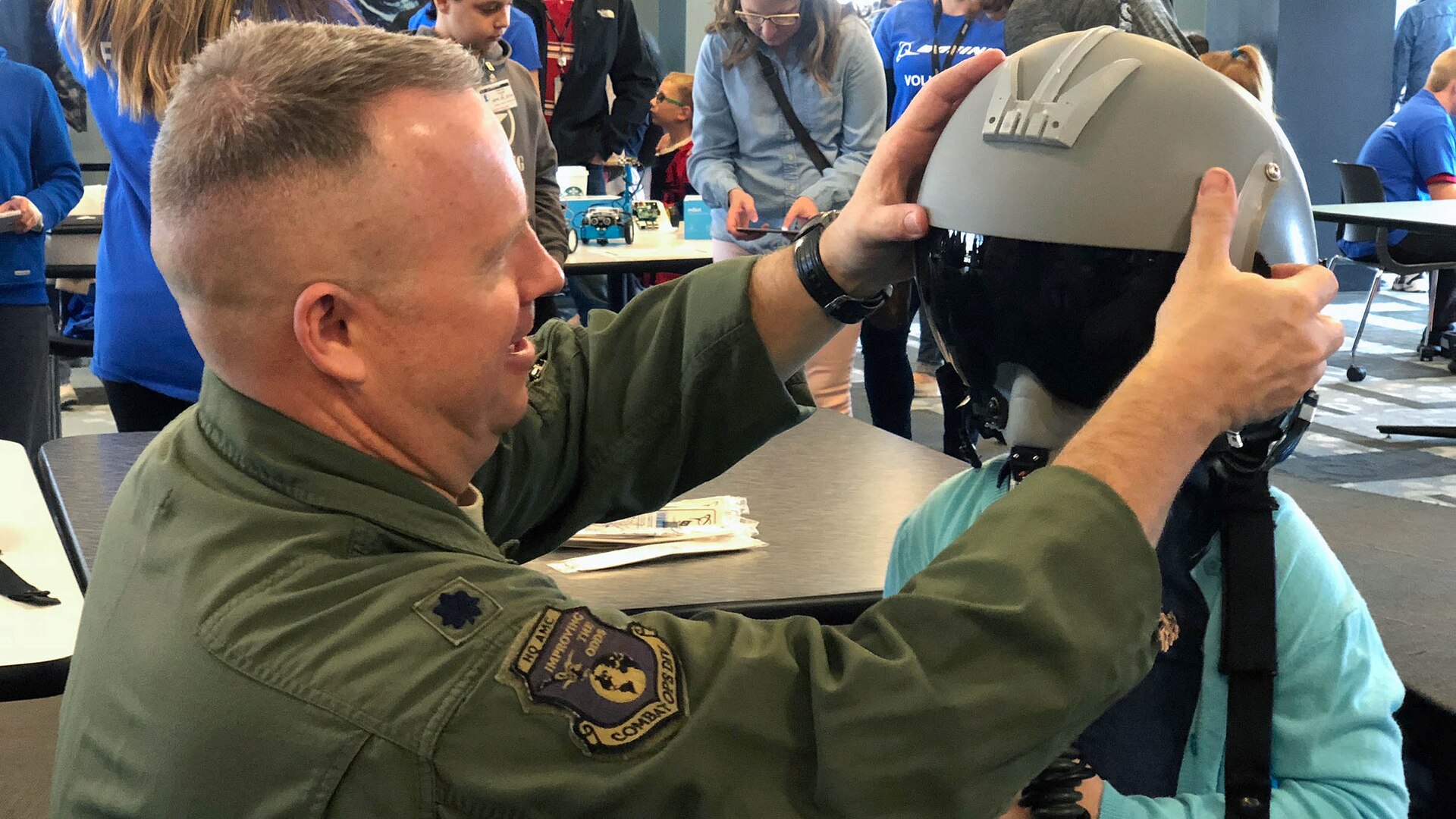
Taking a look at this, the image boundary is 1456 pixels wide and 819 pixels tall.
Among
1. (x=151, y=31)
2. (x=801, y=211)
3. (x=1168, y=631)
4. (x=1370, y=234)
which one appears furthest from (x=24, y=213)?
(x=1370, y=234)

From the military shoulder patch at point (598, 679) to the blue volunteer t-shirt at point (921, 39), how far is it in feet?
11.7

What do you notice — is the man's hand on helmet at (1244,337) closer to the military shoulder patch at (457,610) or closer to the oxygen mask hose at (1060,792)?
the oxygen mask hose at (1060,792)

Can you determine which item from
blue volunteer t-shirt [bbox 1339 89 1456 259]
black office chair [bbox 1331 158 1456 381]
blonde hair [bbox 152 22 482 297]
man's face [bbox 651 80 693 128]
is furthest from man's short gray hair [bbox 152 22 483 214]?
blue volunteer t-shirt [bbox 1339 89 1456 259]

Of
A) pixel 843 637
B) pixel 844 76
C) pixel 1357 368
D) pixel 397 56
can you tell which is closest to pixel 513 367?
pixel 397 56

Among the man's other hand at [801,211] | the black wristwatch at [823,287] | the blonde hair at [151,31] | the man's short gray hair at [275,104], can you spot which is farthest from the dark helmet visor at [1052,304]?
the man's other hand at [801,211]

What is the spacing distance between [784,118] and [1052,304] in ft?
8.62

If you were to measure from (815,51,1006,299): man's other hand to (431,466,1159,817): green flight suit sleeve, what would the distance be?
1.39 ft

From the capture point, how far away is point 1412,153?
630 cm

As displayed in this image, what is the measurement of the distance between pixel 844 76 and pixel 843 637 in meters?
2.93

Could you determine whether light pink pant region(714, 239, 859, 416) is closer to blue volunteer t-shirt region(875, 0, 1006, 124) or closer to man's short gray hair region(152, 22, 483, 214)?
blue volunteer t-shirt region(875, 0, 1006, 124)

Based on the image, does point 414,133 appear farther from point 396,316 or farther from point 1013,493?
point 1013,493

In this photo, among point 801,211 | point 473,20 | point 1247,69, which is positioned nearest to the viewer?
point 1247,69

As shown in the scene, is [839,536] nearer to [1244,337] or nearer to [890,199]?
[890,199]

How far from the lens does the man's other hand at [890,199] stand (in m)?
1.15
